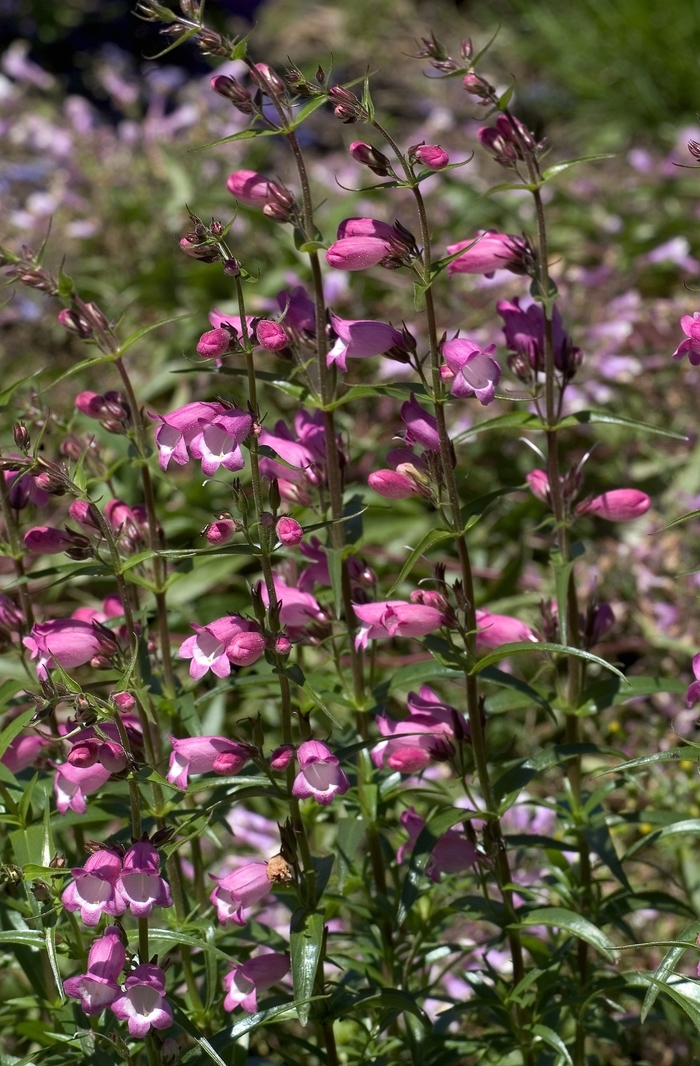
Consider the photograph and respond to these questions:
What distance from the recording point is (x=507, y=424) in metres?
1.95

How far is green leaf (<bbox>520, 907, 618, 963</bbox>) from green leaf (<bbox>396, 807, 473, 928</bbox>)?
0.66 ft

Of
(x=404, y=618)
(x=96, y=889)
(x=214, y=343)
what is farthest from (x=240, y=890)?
(x=214, y=343)

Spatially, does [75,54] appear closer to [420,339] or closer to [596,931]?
[420,339]

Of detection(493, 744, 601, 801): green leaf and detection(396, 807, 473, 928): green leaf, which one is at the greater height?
detection(493, 744, 601, 801): green leaf

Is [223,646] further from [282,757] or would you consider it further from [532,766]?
[532,766]

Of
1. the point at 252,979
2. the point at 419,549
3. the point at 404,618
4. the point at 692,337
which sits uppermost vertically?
the point at 692,337

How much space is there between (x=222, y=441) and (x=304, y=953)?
781mm

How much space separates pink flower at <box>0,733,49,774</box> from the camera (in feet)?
6.83

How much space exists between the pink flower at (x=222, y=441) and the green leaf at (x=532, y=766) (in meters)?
0.75

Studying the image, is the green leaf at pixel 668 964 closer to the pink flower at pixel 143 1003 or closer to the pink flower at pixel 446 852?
the pink flower at pixel 446 852

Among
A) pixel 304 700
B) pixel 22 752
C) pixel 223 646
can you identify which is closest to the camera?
pixel 223 646

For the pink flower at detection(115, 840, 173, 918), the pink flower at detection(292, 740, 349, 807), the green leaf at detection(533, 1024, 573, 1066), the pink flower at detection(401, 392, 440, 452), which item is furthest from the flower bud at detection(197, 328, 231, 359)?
the green leaf at detection(533, 1024, 573, 1066)

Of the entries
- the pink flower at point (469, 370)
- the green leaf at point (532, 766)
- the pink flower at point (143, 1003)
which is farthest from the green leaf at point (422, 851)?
the pink flower at point (469, 370)

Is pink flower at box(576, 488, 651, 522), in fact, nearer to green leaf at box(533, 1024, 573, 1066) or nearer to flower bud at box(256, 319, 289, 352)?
flower bud at box(256, 319, 289, 352)
